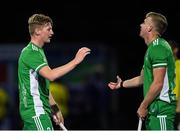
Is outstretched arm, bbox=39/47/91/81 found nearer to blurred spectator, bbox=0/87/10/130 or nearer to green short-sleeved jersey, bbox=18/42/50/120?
green short-sleeved jersey, bbox=18/42/50/120

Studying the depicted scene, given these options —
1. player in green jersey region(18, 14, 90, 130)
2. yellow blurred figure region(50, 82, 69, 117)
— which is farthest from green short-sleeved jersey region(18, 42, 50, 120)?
yellow blurred figure region(50, 82, 69, 117)

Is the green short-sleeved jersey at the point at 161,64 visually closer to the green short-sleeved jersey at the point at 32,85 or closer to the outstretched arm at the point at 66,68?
the outstretched arm at the point at 66,68

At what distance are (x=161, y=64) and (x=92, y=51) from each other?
8.39 m

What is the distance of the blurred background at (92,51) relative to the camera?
14469 mm

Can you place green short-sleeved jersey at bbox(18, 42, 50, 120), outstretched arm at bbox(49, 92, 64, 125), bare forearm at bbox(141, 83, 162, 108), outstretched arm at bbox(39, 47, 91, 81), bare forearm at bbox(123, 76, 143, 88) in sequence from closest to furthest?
outstretched arm at bbox(39, 47, 91, 81)
bare forearm at bbox(141, 83, 162, 108)
green short-sleeved jersey at bbox(18, 42, 50, 120)
outstretched arm at bbox(49, 92, 64, 125)
bare forearm at bbox(123, 76, 143, 88)

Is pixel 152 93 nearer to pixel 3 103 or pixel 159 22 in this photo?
pixel 159 22

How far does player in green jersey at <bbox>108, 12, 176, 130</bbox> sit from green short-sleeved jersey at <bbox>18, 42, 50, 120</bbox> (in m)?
0.93

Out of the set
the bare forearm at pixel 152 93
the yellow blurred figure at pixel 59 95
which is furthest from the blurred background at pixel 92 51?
the bare forearm at pixel 152 93

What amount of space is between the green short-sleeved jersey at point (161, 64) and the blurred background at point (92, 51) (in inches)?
277

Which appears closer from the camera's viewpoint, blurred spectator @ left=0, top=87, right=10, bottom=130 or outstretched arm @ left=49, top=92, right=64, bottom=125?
outstretched arm @ left=49, top=92, right=64, bottom=125

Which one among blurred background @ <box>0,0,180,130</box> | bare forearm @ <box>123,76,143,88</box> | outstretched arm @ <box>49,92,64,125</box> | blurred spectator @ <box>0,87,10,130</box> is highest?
blurred background @ <box>0,0,180,130</box>

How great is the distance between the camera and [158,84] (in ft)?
21.8

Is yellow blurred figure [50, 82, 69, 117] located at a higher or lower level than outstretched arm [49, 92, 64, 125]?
higher

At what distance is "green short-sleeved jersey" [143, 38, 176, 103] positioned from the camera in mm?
6727
